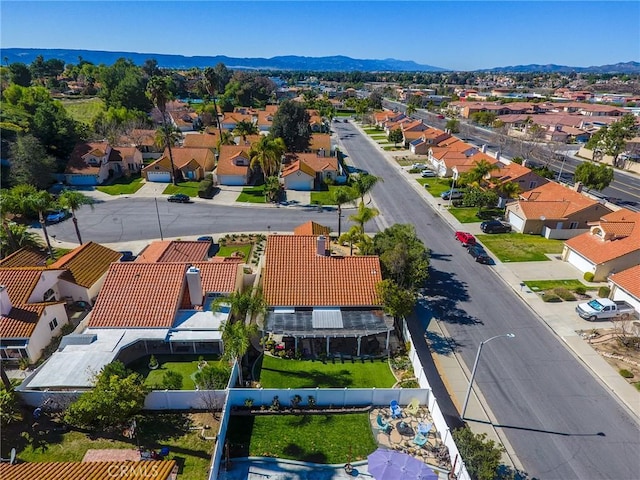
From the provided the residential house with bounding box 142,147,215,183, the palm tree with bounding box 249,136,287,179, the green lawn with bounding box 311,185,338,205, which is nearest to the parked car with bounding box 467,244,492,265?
the green lawn with bounding box 311,185,338,205

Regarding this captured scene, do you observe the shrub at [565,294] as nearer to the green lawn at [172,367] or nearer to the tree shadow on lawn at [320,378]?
the tree shadow on lawn at [320,378]

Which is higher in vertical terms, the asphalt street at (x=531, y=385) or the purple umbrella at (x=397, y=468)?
the purple umbrella at (x=397, y=468)

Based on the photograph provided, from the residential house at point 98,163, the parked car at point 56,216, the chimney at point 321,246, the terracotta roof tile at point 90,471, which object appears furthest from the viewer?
the residential house at point 98,163

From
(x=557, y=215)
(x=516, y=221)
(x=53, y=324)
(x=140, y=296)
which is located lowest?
(x=53, y=324)

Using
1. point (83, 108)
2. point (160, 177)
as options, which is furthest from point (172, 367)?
point (83, 108)

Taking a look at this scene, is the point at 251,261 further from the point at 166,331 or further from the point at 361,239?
the point at 166,331

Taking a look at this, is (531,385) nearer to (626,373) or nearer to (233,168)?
(626,373)

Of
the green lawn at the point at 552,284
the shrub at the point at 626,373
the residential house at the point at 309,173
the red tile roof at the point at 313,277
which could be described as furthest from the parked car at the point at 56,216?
the shrub at the point at 626,373
